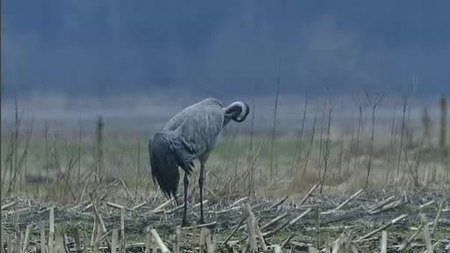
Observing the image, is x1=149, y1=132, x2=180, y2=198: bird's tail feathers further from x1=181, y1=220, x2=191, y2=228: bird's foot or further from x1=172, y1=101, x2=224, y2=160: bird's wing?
x1=181, y1=220, x2=191, y2=228: bird's foot

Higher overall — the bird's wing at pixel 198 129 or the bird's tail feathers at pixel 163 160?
the bird's wing at pixel 198 129

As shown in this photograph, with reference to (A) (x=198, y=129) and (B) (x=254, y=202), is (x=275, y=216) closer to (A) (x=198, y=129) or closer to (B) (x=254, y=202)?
(B) (x=254, y=202)

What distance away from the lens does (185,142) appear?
11.6 meters

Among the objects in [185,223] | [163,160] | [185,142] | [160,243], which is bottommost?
[185,223]

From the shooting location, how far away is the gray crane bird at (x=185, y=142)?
1151 centimetres

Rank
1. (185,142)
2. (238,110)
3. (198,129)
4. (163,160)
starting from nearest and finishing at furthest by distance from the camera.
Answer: (163,160), (185,142), (198,129), (238,110)

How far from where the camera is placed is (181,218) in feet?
39.1

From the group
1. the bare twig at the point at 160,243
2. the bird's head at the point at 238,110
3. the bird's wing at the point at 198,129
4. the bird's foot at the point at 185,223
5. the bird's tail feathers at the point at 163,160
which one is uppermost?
the bird's head at the point at 238,110

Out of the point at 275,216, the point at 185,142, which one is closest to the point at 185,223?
the point at 185,142

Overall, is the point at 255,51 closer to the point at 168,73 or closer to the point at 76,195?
the point at 168,73

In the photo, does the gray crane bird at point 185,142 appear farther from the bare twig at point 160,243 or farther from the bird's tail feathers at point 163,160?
the bare twig at point 160,243

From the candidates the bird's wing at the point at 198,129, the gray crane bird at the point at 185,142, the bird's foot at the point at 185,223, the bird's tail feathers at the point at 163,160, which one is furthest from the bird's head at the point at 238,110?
the bird's foot at the point at 185,223

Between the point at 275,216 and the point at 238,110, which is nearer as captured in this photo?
the point at 275,216

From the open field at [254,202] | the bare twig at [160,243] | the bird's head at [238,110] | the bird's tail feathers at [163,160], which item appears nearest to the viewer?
the bare twig at [160,243]
